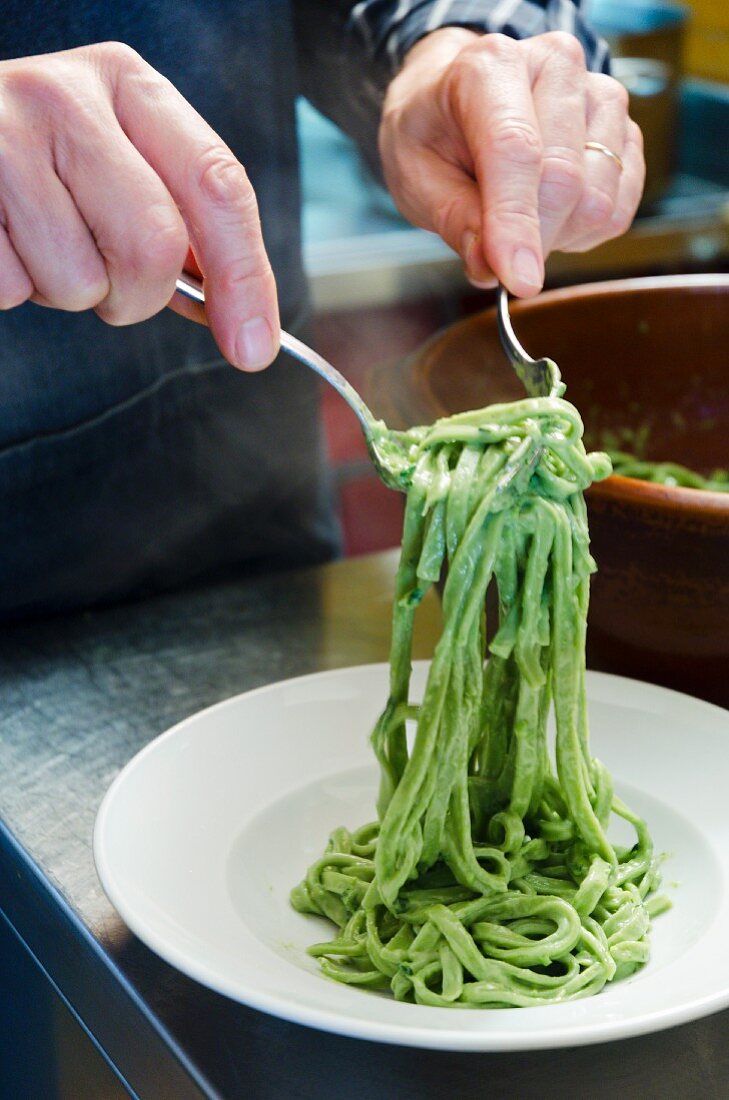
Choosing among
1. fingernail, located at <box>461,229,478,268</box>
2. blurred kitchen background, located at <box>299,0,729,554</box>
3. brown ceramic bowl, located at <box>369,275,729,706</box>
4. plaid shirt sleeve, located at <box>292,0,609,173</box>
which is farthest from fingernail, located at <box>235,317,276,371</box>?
blurred kitchen background, located at <box>299,0,729,554</box>

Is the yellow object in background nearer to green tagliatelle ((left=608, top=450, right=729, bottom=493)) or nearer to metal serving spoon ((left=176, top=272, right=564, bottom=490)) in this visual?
green tagliatelle ((left=608, top=450, right=729, bottom=493))

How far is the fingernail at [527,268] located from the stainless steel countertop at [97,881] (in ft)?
1.36

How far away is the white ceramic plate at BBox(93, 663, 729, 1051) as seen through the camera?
76 centimetres

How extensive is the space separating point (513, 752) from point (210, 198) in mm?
506

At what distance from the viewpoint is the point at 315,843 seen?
1065 mm

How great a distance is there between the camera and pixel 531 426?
0.96 m

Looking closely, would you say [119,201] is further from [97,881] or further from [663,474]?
[663,474]

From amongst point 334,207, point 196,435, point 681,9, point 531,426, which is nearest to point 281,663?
point 196,435

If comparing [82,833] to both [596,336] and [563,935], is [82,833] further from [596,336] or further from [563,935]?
[596,336]

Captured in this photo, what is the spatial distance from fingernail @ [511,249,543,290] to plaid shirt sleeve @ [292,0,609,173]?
1.51 feet

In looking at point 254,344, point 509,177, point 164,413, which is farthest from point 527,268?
point 164,413

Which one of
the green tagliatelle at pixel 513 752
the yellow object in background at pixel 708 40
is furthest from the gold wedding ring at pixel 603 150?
the yellow object in background at pixel 708 40

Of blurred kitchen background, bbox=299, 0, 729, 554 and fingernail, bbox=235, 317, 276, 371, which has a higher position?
fingernail, bbox=235, 317, 276, 371

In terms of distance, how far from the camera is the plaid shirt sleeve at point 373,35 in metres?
1.53
